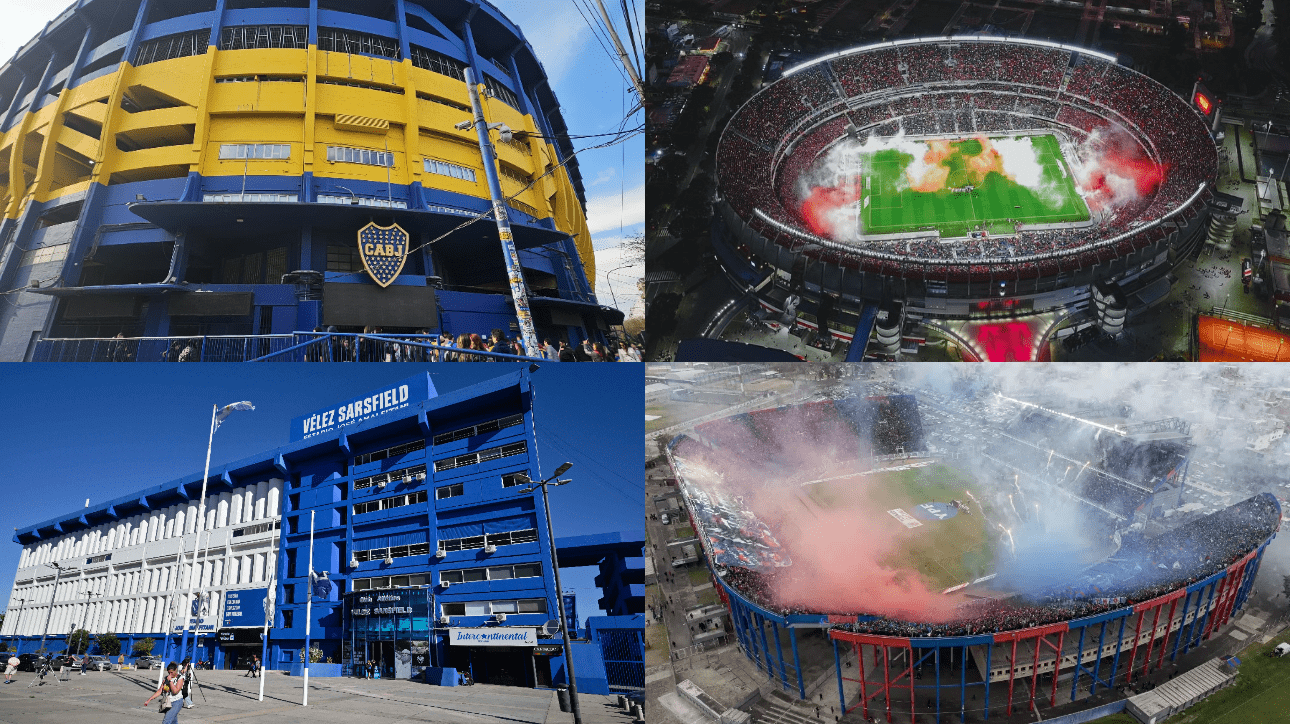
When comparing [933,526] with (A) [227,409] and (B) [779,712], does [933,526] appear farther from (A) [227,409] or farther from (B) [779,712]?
(A) [227,409]

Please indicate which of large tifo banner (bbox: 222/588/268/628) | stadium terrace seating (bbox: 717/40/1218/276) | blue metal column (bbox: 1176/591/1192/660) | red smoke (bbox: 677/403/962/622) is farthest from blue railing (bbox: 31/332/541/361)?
blue metal column (bbox: 1176/591/1192/660)

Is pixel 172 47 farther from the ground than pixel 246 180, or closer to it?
farther from the ground

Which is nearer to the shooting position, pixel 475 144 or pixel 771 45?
pixel 475 144

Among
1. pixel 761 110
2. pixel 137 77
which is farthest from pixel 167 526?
pixel 761 110

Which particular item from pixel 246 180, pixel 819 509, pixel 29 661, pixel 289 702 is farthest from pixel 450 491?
pixel 819 509

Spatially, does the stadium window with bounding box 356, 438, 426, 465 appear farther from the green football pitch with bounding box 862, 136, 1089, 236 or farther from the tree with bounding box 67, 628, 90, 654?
the green football pitch with bounding box 862, 136, 1089, 236

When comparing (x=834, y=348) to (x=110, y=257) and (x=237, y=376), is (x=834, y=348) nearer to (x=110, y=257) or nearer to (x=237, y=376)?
(x=237, y=376)

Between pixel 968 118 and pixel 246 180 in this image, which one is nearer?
pixel 246 180
